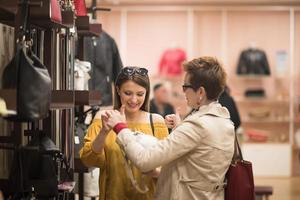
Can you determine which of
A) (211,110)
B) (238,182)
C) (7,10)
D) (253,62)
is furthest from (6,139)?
(253,62)

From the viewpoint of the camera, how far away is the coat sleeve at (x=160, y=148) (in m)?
2.70

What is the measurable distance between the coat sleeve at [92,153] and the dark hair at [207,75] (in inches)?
23.0

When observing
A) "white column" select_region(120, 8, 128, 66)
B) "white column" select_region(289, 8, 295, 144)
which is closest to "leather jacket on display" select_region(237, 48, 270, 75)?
"white column" select_region(289, 8, 295, 144)

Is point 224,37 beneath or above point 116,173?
above

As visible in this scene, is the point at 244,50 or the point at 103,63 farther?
the point at 244,50

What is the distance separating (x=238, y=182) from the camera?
9.56 ft

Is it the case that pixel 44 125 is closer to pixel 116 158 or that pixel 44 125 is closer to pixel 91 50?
pixel 116 158

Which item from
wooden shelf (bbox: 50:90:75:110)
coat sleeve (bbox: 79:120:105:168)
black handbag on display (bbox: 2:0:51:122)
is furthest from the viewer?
wooden shelf (bbox: 50:90:75:110)

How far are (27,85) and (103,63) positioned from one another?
3661 mm

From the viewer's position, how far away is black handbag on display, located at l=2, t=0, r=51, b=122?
2.39 metres

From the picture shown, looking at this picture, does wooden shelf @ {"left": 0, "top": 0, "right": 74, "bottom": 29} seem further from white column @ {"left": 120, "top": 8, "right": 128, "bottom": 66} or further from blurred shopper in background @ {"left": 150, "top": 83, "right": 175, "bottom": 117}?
white column @ {"left": 120, "top": 8, "right": 128, "bottom": 66}

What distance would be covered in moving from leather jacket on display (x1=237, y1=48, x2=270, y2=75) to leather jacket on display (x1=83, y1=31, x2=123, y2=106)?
15.6ft

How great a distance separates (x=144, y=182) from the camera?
3098 mm

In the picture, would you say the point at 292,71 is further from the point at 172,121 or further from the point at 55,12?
the point at 55,12
